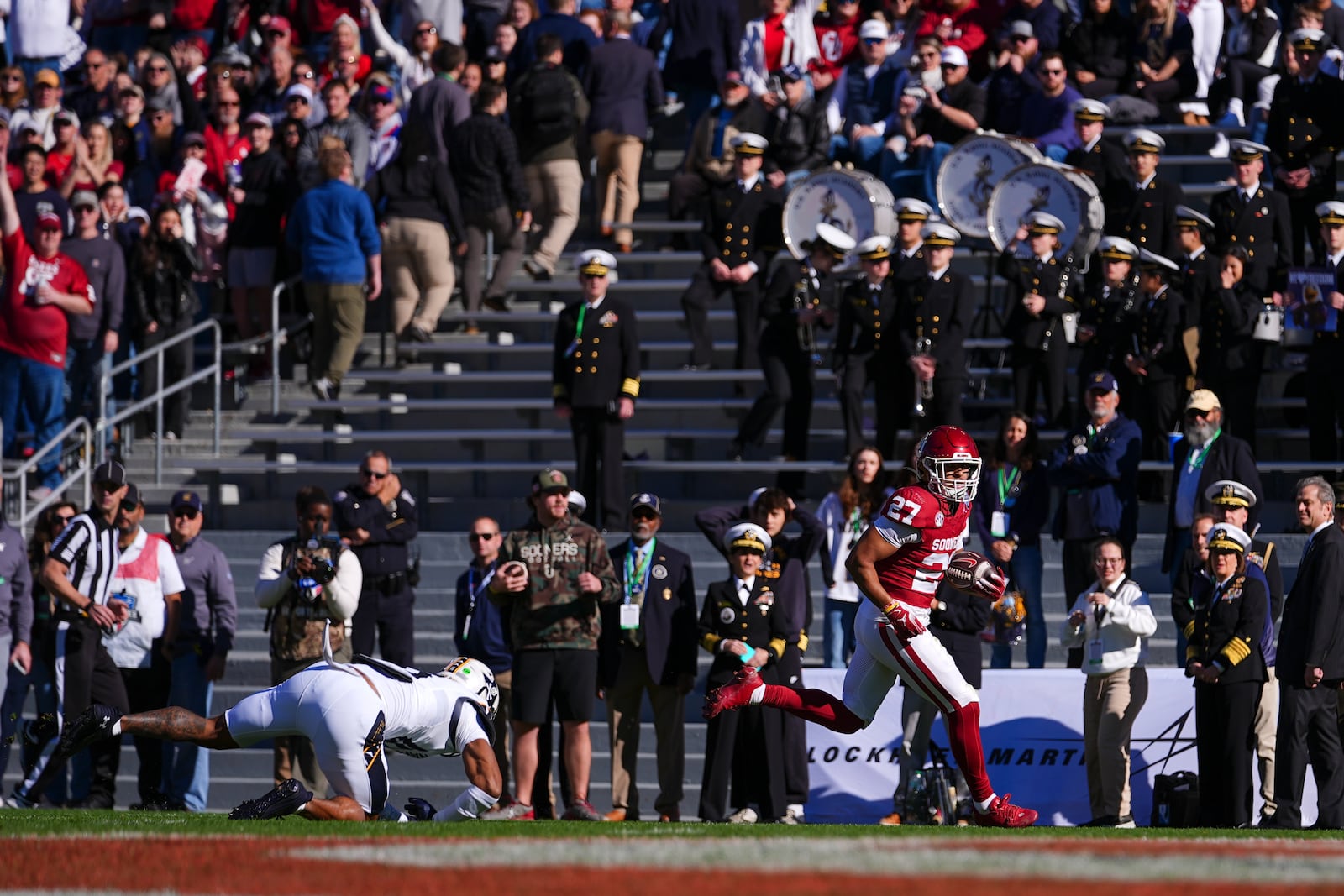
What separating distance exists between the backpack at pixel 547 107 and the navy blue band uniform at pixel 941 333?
4.13 m

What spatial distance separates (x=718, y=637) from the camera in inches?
466

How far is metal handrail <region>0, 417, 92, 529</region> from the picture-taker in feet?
48.8

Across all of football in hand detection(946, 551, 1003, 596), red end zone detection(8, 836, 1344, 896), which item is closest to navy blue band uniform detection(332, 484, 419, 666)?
football in hand detection(946, 551, 1003, 596)

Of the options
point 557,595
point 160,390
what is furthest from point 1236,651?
point 160,390

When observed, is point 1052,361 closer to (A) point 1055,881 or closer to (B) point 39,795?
(B) point 39,795

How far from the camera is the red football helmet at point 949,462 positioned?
30.1 feet

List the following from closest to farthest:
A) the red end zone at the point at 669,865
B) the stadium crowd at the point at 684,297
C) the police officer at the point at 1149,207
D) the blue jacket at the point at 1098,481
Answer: the red end zone at the point at 669,865, the stadium crowd at the point at 684,297, the blue jacket at the point at 1098,481, the police officer at the point at 1149,207

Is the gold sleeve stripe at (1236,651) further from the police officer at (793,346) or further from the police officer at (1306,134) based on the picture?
the police officer at (1306,134)

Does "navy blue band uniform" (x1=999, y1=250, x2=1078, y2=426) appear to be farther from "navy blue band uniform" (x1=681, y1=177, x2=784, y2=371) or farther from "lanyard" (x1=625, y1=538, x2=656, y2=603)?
"lanyard" (x1=625, y1=538, x2=656, y2=603)

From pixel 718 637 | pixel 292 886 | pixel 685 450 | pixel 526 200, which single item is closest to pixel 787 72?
pixel 526 200

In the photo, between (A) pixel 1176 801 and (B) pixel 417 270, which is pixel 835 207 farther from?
(A) pixel 1176 801

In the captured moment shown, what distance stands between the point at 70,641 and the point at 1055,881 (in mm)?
8067

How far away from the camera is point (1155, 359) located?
13.8 m

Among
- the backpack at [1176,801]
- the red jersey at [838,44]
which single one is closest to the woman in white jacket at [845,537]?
the backpack at [1176,801]
